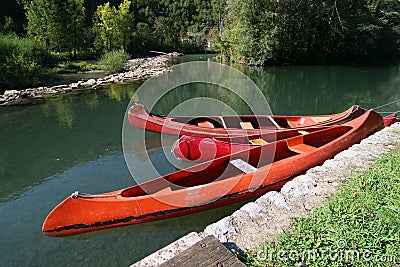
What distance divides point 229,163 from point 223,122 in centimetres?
235

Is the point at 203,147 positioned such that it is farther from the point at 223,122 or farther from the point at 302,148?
the point at 302,148

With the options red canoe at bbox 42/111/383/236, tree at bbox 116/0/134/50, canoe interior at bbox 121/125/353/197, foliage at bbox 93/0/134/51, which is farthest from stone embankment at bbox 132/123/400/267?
tree at bbox 116/0/134/50

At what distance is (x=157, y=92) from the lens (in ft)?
53.0

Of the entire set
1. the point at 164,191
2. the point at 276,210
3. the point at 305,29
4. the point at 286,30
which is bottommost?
the point at 164,191

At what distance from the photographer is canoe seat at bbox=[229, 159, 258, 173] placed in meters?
4.46

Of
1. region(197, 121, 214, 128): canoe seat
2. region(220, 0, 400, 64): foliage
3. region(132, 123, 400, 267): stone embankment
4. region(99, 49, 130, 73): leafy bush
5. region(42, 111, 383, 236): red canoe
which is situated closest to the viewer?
region(132, 123, 400, 267): stone embankment

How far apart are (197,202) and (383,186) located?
234cm

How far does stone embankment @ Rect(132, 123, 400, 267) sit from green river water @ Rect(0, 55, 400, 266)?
5.25ft

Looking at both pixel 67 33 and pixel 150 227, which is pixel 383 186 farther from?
pixel 67 33

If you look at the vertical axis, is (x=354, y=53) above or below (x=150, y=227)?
above

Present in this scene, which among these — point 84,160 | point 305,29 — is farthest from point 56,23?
point 84,160

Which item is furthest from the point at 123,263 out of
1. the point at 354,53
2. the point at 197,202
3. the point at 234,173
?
the point at 354,53

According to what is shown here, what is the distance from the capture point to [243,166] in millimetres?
4551

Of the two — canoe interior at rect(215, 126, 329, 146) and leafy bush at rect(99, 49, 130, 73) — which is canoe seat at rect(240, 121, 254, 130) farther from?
leafy bush at rect(99, 49, 130, 73)
